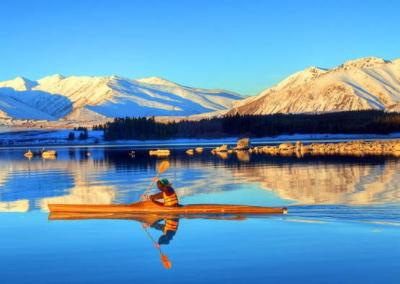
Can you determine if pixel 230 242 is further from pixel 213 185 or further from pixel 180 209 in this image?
pixel 213 185

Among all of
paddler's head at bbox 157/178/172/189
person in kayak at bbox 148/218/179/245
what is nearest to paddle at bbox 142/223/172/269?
person in kayak at bbox 148/218/179/245

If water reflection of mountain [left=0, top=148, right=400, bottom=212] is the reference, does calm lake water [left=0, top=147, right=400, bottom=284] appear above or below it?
below

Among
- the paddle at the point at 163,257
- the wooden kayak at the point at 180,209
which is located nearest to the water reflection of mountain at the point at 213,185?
the wooden kayak at the point at 180,209

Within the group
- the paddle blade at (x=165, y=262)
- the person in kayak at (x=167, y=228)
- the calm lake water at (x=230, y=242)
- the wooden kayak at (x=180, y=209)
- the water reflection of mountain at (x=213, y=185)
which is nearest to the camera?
the calm lake water at (x=230, y=242)

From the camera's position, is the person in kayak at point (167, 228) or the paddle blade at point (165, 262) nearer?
the paddle blade at point (165, 262)

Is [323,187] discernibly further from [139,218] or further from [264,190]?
[139,218]

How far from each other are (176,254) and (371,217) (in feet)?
29.5

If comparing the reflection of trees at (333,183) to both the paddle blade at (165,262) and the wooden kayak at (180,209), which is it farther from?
the paddle blade at (165,262)

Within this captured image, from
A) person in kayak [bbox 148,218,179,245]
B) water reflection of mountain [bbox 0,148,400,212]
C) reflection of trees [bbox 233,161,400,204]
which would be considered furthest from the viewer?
water reflection of mountain [bbox 0,148,400,212]

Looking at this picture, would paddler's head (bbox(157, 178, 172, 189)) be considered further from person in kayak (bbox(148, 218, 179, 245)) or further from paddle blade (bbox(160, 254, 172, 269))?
paddle blade (bbox(160, 254, 172, 269))

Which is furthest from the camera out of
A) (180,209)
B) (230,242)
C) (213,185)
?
(213,185)

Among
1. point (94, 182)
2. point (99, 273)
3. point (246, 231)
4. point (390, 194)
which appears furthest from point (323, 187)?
point (99, 273)

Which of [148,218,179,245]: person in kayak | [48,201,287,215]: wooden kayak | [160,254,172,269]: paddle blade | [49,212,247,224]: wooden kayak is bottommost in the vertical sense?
[160,254,172,269]: paddle blade

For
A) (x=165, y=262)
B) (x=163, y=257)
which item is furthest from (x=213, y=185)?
(x=165, y=262)
